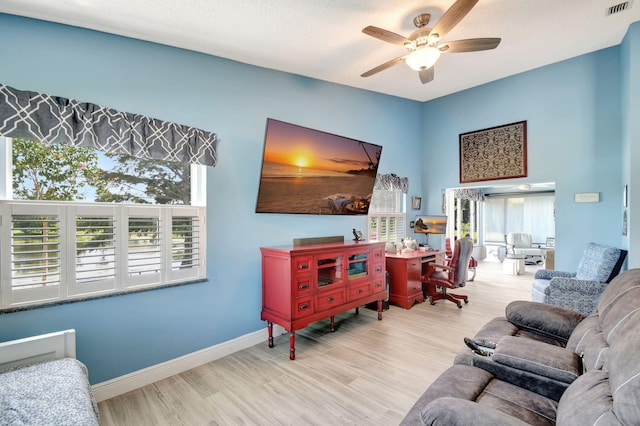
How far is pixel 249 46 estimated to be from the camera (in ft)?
8.83

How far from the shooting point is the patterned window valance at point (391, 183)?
464 centimetres

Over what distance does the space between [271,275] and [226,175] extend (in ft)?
3.68

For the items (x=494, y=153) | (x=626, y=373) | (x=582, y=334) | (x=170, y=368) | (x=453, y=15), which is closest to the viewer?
(x=626, y=373)

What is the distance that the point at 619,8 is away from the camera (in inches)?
107

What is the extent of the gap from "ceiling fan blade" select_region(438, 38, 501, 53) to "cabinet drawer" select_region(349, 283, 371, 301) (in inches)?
101

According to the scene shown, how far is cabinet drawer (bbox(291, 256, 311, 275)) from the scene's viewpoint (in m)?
2.77

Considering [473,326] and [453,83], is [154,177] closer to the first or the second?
[473,326]

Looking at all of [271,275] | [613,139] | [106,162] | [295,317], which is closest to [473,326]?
[295,317]

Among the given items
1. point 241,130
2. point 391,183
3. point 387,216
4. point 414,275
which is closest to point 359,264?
point 414,275

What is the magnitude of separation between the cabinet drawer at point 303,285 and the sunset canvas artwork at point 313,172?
0.88 metres

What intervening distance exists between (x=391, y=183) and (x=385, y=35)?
284 centimetres

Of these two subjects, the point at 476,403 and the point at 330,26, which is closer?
the point at 476,403

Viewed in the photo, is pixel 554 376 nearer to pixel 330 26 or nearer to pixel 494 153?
pixel 330 26

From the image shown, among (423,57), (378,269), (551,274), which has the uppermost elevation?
(423,57)
